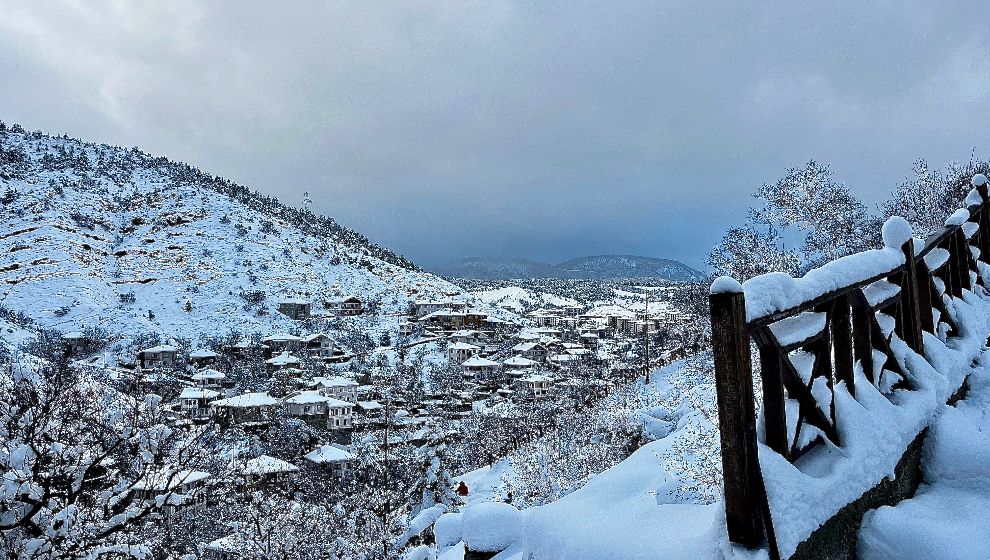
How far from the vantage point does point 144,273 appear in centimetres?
8006

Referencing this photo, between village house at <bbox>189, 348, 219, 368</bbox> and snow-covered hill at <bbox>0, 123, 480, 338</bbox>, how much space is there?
37.6ft

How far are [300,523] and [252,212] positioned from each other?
9792 cm

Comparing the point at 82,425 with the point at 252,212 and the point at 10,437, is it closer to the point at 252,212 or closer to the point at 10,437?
the point at 10,437

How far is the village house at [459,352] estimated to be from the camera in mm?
69312

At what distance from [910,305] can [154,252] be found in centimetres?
9939

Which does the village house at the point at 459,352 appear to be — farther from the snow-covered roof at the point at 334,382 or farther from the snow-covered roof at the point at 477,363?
the snow-covered roof at the point at 334,382

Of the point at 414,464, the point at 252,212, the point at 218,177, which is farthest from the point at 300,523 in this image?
the point at 218,177

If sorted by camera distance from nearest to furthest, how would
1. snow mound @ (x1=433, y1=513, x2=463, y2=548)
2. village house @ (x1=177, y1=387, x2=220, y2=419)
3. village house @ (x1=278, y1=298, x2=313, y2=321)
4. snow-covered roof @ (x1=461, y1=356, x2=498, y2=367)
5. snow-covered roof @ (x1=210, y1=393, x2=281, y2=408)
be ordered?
1. snow mound @ (x1=433, y1=513, x2=463, y2=548)
2. village house @ (x1=177, y1=387, x2=220, y2=419)
3. snow-covered roof @ (x1=210, y1=393, x2=281, y2=408)
4. snow-covered roof @ (x1=461, y1=356, x2=498, y2=367)
5. village house @ (x1=278, y1=298, x2=313, y2=321)

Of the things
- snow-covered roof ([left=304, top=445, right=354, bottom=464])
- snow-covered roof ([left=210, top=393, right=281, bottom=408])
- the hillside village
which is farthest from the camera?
snow-covered roof ([left=210, top=393, right=281, bottom=408])

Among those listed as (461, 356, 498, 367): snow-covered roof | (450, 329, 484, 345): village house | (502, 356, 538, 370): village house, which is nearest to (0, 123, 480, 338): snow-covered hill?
(450, 329, 484, 345): village house

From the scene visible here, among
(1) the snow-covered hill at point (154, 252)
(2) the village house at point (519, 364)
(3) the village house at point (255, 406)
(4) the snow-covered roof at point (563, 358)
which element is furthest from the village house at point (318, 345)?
(4) the snow-covered roof at point (563, 358)

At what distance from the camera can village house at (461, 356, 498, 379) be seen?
204ft

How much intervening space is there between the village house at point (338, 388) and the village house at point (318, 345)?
17.3 metres

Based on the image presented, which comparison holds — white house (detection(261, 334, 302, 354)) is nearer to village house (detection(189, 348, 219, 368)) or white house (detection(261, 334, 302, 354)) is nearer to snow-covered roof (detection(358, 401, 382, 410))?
village house (detection(189, 348, 219, 368))
